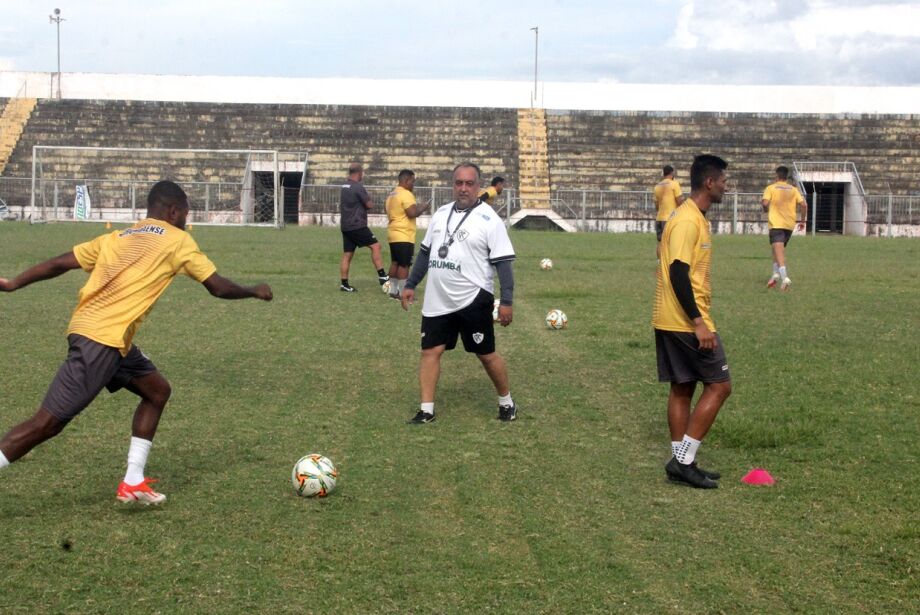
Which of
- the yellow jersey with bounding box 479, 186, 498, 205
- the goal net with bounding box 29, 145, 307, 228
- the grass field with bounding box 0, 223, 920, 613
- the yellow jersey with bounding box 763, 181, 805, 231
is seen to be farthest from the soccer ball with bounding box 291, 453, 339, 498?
the goal net with bounding box 29, 145, 307, 228

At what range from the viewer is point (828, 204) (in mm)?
42875

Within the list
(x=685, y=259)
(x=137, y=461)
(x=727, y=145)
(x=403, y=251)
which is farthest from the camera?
(x=727, y=145)

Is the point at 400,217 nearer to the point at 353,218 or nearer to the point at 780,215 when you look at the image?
the point at 353,218

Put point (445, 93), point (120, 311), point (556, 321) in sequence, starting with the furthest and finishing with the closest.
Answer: point (445, 93) → point (556, 321) → point (120, 311)

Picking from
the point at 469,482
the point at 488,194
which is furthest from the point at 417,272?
the point at 488,194

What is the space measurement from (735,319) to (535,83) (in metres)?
35.2

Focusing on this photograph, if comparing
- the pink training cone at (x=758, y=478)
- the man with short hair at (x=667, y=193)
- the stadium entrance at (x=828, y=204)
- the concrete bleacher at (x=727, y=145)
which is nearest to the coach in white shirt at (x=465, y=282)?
the pink training cone at (x=758, y=478)

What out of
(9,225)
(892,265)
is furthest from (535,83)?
(892,265)

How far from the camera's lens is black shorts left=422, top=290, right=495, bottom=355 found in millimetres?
7984

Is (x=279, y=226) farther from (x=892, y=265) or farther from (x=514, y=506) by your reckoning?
(x=514, y=506)

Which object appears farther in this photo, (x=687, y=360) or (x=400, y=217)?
(x=400, y=217)

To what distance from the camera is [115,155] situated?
41844 millimetres

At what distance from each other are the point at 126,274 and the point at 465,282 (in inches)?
110

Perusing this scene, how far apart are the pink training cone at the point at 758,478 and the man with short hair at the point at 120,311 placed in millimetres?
3055
